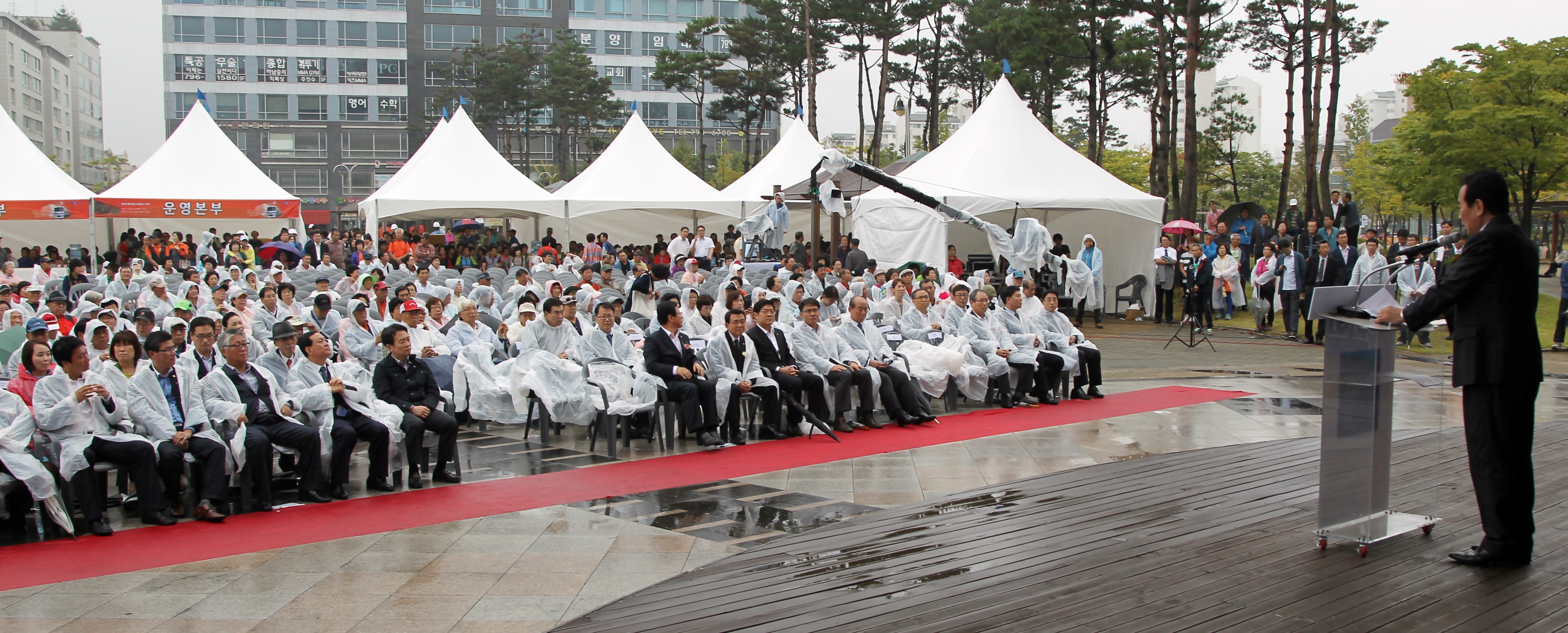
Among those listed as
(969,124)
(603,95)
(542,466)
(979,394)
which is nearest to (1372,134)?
(603,95)

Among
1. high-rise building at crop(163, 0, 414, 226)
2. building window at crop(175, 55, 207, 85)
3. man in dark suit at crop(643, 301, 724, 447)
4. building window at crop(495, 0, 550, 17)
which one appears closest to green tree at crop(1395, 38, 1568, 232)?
man in dark suit at crop(643, 301, 724, 447)

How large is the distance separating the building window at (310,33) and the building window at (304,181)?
24.1 feet

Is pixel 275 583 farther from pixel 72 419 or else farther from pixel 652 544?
pixel 72 419

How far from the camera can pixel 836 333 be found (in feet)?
31.4

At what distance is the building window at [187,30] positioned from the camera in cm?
5728

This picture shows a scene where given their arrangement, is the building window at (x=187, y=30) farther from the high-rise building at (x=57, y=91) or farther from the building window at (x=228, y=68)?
the high-rise building at (x=57, y=91)

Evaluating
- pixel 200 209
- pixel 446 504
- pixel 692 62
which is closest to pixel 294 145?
pixel 692 62

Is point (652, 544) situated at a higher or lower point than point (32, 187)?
lower

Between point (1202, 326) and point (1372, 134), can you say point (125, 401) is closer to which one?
point (1202, 326)

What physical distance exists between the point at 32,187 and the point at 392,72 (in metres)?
42.8

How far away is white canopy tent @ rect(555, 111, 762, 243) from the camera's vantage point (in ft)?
71.9

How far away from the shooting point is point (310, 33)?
58.9 metres

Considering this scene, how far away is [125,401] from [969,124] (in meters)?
16.5

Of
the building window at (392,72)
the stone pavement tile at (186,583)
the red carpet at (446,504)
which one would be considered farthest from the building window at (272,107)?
the stone pavement tile at (186,583)
